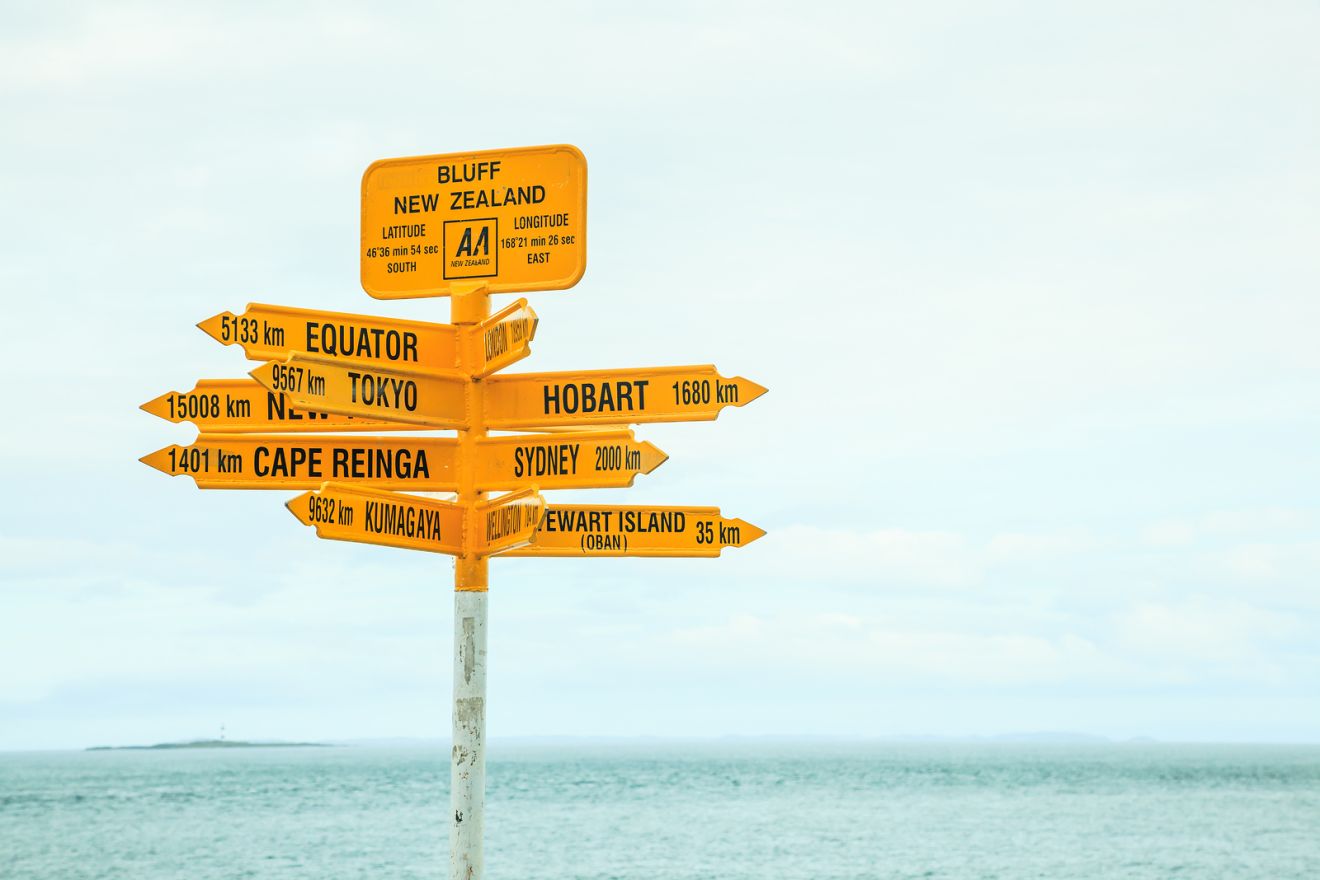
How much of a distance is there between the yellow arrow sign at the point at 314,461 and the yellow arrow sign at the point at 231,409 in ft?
0.27

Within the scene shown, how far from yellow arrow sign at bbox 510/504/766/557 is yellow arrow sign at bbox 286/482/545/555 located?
39cm

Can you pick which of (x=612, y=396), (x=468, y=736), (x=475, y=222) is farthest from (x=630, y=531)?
A: (x=475, y=222)

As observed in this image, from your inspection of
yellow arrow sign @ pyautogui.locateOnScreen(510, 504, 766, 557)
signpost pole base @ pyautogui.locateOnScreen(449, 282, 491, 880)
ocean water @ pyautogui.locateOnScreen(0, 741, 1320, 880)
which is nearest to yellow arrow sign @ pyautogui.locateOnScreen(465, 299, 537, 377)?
signpost pole base @ pyautogui.locateOnScreen(449, 282, 491, 880)

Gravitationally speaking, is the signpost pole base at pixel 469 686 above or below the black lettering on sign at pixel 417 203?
below

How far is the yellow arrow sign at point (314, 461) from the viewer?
623cm

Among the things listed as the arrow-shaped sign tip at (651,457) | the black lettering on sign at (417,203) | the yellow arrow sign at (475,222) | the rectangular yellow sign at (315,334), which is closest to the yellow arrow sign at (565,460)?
the arrow-shaped sign tip at (651,457)

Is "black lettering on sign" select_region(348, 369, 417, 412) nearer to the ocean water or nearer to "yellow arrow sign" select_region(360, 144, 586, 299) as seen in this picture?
"yellow arrow sign" select_region(360, 144, 586, 299)

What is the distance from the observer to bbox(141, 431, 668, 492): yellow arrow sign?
599 centimetres

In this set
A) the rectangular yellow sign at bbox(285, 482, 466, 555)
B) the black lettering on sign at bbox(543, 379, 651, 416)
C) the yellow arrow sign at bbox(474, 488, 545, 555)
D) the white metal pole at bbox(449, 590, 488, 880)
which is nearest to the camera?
the yellow arrow sign at bbox(474, 488, 545, 555)

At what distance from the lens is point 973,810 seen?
71.1 meters

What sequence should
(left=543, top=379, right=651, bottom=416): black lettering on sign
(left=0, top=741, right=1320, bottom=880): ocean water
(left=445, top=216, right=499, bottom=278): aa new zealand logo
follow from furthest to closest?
(left=0, top=741, right=1320, bottom=880): ocean water
(left=445, top=216, right=499, bottom=278): aa new zealand logo
(left=543, top=379, right=651, bottom=416): black lettering on sign

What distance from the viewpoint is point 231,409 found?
652 centimetres

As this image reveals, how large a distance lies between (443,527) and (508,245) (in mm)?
1295

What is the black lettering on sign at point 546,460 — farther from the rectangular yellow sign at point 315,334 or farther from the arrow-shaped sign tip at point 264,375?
the arrow-shaped sign tip at point 264,375
